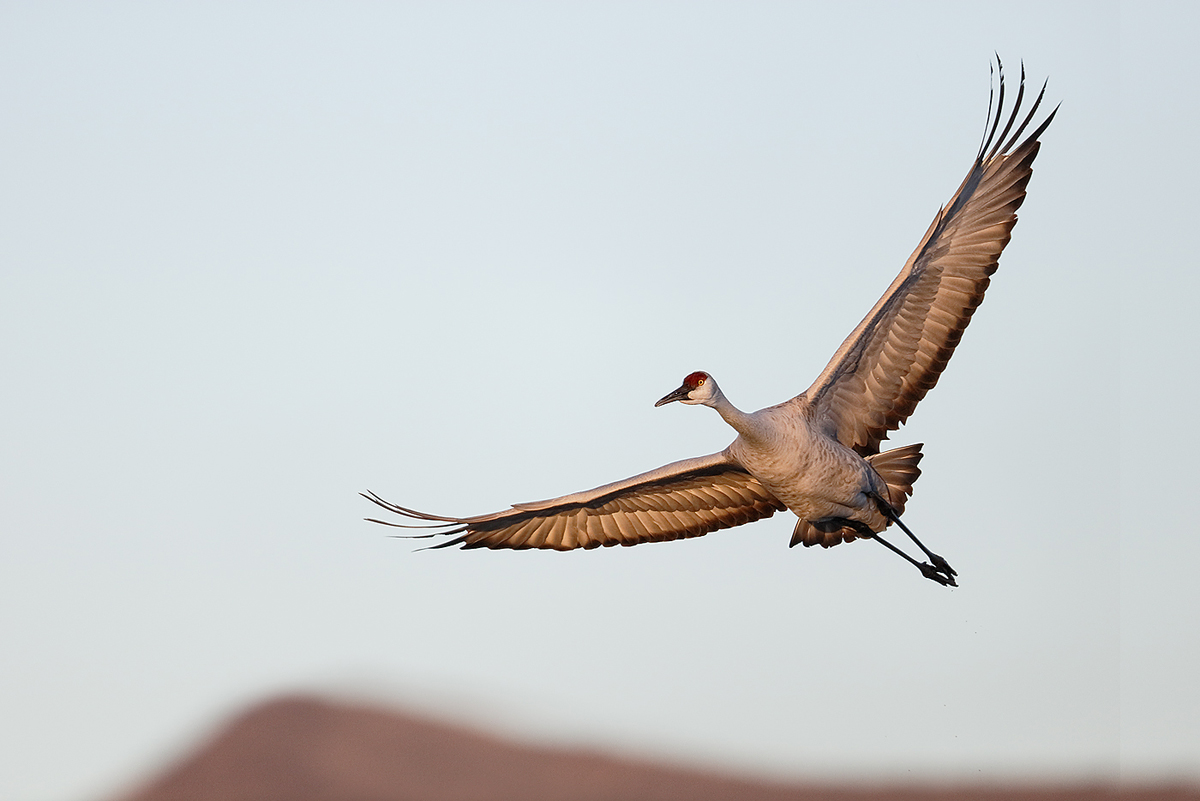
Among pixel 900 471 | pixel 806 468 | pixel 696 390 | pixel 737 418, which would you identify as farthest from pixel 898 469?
pixel 696 390

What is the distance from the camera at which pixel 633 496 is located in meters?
11.1

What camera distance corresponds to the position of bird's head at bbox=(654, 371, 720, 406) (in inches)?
380

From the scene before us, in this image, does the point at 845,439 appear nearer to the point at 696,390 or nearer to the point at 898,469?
the point at 898,469

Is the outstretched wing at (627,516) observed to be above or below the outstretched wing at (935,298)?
below

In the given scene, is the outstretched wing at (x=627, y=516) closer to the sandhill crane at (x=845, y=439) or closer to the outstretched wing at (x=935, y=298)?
the sandhill crane at (x=845, y=439)

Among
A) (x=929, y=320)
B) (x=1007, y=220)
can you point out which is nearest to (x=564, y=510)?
(x=929, y=320)

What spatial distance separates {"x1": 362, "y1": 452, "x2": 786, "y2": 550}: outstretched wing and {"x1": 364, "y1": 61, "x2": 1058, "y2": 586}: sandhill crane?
1cm

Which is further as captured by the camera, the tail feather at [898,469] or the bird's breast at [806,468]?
the tail feather at [898,469]

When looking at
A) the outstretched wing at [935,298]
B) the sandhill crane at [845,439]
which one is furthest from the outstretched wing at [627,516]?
the outstretched wing at [935,298]

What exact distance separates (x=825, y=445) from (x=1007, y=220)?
82.9 inches

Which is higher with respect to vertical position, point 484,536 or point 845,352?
point 845,352

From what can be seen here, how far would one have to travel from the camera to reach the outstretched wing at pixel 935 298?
973 centimetres

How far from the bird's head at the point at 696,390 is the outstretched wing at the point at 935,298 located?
2.60 ft

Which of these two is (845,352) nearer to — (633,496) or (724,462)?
(724,462)
